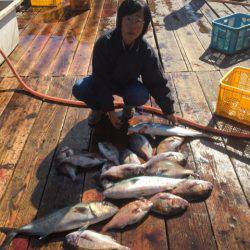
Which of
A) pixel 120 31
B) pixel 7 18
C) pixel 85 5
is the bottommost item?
pixel 85 5

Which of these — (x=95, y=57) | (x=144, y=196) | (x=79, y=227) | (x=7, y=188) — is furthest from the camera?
(x=95, y=57)

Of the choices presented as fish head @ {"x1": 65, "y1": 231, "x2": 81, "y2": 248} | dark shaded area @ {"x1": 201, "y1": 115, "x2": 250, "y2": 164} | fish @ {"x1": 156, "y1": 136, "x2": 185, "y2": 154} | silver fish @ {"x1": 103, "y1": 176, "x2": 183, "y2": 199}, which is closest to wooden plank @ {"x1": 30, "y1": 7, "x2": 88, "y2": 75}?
fish @ {"x1": 156, "y1": 136, "x2": 185, "y2": 154}

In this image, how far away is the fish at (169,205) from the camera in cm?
295

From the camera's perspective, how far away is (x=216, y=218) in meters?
2.95

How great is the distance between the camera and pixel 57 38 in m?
6.80

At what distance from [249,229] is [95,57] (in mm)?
2229

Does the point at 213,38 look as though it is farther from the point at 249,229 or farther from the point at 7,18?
the point at 249,229

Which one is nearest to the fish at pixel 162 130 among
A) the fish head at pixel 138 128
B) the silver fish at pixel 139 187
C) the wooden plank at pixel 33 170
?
the fish head at pixel 138 128

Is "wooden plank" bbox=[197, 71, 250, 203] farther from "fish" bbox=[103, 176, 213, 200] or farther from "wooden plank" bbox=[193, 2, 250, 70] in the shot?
"wooden plank" bbox=[193, 2, 250, 70]

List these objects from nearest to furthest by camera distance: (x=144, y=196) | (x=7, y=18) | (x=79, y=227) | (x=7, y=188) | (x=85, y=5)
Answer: (x=79, y=227), (x=144, y=196), (x=7, y=188), (x=7, y=18), (x=85, y=5)

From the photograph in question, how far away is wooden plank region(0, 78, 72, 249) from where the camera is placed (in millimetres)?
3039

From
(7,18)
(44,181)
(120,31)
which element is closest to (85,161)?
(44,181)

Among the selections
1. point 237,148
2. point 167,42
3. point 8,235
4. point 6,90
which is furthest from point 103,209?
point 167,42

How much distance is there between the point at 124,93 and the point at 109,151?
0.72m
